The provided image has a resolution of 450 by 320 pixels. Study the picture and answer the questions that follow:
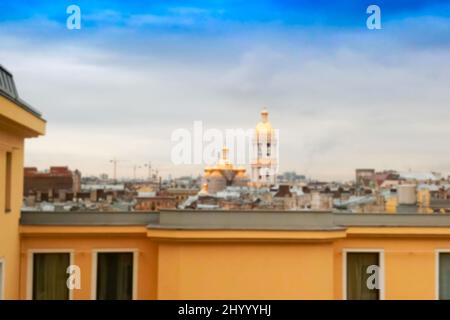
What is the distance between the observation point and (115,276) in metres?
7.25

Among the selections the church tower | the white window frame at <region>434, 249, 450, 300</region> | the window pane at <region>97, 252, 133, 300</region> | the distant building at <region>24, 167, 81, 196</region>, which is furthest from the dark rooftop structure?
the church tower

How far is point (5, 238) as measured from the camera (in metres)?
6.48

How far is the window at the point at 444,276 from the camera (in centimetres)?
749

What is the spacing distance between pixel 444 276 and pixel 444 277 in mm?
13

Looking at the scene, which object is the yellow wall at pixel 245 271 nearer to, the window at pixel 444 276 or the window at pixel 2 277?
the window at pixel 444 276

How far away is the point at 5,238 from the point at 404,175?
18.0m

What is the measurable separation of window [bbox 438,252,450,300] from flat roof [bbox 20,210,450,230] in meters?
0.46

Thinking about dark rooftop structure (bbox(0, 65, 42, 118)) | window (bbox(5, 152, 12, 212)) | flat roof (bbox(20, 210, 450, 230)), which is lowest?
flat roof (bbox(20, 210, 450, 230))

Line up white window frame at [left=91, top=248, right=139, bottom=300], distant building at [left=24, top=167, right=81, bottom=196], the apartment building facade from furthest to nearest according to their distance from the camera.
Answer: distant building at [left=24, top=167, right=81, bottom=196]
white window frame at [left=91, top=248, right=139, bottom=300]
the apartment building facade

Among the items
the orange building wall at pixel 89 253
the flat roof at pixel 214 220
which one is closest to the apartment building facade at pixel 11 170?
the orange building wall at pixel 89 253

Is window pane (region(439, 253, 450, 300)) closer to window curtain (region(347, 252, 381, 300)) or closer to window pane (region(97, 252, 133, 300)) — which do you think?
window curtain (region(347, 252, 381, 300))

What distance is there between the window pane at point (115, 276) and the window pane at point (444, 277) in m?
3.90

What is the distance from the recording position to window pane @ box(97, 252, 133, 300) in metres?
7.20
